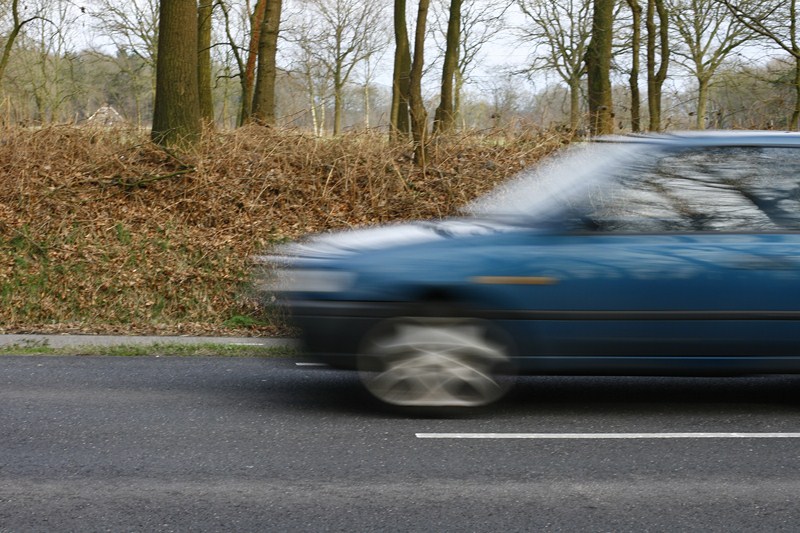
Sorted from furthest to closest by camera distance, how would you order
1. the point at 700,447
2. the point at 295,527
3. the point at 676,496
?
the point at 700,447 → the point at 676,496 → the point at 295,527

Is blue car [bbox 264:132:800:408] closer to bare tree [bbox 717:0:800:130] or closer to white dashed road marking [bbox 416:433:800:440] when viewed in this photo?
white dashed road marking [bbox 416:433:800:440]

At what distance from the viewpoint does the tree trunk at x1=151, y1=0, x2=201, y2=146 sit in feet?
51.0

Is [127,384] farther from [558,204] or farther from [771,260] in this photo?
[771,260]

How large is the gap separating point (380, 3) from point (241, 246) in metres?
37.9

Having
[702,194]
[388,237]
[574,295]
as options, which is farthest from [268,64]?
[574,295]

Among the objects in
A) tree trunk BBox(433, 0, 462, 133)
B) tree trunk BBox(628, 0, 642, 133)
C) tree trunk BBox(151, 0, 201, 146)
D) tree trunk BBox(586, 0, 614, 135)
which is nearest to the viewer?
tree trunk BBox(151, 0, 201, 146)

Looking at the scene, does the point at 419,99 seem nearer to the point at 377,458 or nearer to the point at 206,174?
the point at 206,174

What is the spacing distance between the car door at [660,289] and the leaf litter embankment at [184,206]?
5.44 metres

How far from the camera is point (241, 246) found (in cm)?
1355

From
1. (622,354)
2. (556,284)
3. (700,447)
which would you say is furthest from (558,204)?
(700,447)

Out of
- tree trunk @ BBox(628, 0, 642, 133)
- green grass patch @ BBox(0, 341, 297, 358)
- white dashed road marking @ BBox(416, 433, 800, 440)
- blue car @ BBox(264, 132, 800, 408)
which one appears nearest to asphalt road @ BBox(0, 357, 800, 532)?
white dashed road marking @ BBox(416, 433, 800, 440)

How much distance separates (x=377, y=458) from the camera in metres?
5.40

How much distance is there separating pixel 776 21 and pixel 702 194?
20.8 meters

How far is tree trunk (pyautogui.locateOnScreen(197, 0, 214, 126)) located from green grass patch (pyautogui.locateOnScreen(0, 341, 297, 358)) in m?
9.38
